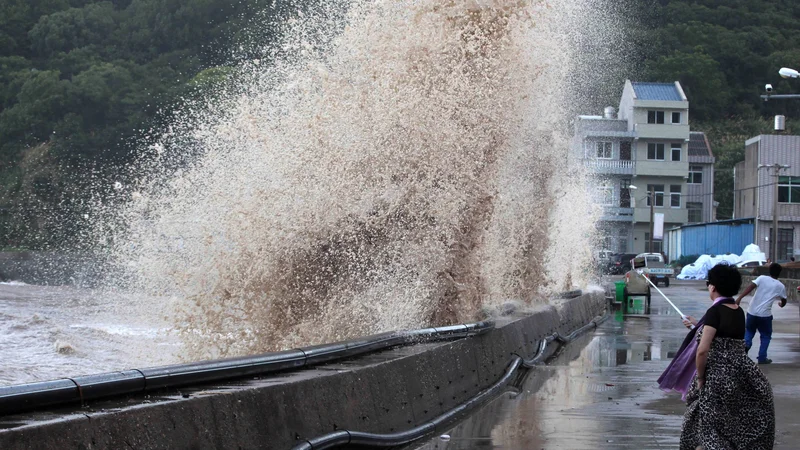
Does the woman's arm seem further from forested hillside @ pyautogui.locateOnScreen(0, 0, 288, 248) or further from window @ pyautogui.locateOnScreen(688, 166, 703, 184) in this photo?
window @ pyautogui.locateOnScreen(688, 166, 703, 184)

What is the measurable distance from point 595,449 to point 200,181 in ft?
29.9

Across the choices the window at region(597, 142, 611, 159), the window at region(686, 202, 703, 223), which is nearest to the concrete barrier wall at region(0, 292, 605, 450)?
the window at region(597, 142, 611, 159)

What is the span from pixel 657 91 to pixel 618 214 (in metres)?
Result: 10.4

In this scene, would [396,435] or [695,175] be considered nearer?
[396,435]

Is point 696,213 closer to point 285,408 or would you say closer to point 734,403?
point 734,403

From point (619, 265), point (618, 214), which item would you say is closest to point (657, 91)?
point (618, 214)

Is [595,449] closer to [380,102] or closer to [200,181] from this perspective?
[380,102]

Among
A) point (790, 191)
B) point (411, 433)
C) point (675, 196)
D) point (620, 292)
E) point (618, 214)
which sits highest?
point (675, 196)

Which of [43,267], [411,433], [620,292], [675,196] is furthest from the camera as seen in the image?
[675,196]

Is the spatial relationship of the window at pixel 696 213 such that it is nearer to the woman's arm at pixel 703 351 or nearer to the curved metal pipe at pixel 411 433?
the curved metal pipe at pixel 411 433

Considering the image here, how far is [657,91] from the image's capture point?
86438 mm

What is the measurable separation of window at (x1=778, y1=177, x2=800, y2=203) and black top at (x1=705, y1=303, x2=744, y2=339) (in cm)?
6814

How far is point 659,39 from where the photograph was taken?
10619 cm

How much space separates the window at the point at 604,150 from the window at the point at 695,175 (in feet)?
25.9
